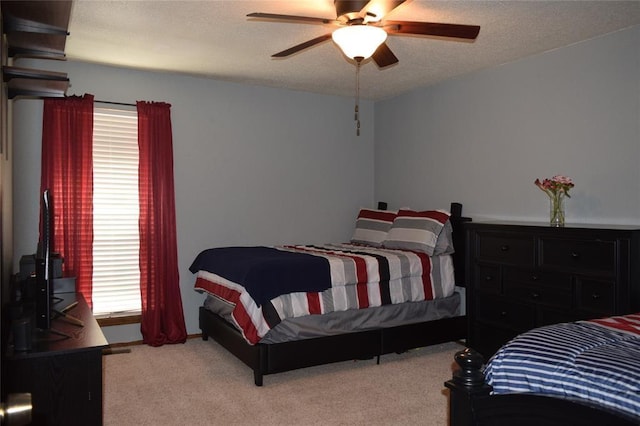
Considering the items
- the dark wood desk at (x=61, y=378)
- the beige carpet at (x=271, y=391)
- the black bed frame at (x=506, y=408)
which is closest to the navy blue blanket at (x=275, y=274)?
the beige carpet at (x=271, y=391)

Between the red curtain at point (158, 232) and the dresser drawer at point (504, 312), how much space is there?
8.31 ft

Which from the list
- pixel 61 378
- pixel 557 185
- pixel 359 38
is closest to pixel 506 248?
pixel 557 185

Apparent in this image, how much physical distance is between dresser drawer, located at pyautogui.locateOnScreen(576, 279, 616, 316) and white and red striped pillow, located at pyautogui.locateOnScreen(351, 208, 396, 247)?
77.7 inches

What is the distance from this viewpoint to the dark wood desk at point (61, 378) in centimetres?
191

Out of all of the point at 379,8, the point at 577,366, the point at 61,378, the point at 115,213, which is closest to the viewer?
the point at 577,366

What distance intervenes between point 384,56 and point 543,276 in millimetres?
1751

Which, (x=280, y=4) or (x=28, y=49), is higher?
(x=280, y=4)

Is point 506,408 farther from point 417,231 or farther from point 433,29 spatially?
point 417,231

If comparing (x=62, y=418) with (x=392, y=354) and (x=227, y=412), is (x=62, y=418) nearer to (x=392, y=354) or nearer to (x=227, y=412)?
(x=227, y=412)

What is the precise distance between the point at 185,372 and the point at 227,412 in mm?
837

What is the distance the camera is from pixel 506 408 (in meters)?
1.51

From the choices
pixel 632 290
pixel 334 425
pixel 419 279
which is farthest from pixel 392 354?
pixel 632 290

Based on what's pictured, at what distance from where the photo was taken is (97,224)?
13.9 feet

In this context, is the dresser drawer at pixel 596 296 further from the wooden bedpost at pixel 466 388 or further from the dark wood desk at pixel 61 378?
the dark wood desk at pixel 61 378
